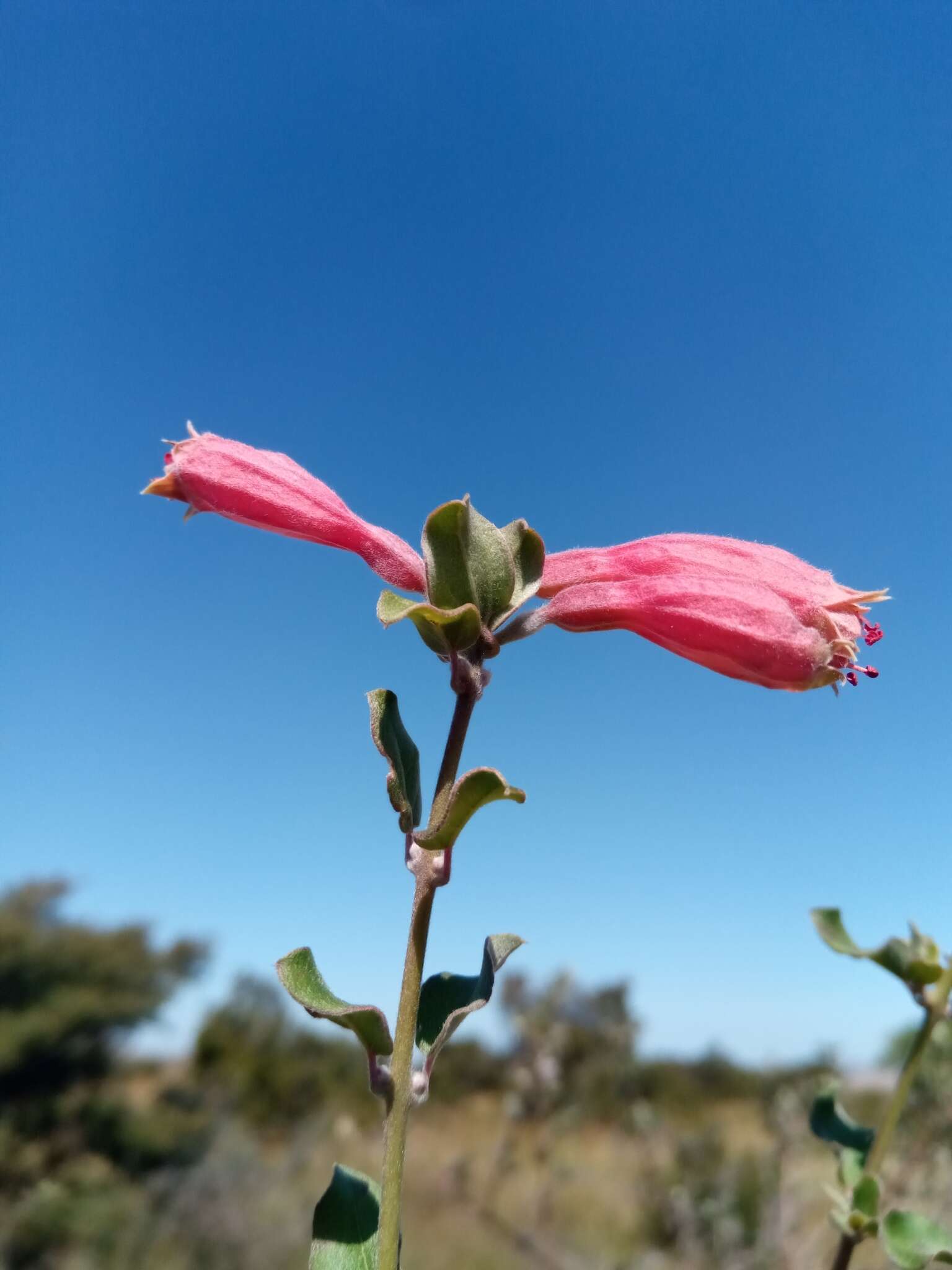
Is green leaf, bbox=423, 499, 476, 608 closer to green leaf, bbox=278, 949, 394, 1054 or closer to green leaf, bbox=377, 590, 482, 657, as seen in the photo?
green leaf, bbox=377, 590, 482, 657

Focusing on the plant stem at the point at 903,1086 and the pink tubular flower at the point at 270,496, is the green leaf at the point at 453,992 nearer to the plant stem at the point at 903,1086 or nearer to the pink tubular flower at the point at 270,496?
the pink tubular flower at the point at 270,496

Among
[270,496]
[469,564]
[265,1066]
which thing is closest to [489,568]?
[469,564]

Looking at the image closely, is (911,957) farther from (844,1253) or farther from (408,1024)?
(408,1024)

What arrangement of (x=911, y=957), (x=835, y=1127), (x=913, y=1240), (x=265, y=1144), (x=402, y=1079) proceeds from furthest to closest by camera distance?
(x=265, y=1144), (x=835, y=1127), (x=911, y=957), (x=913, y=1240), (x=402, y=1079)

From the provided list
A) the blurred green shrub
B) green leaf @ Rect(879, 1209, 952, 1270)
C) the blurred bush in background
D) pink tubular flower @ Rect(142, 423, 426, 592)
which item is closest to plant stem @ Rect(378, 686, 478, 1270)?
pink tubular flower @ Rect(142, 423, 426, 592)

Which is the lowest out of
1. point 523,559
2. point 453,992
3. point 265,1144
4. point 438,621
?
point 265,1144

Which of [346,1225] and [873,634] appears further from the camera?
[873,634]
